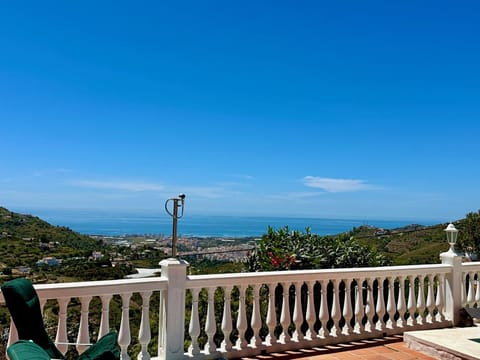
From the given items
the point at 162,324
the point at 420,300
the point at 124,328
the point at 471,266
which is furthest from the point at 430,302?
the point at 124,328

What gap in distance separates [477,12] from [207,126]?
10.1 m

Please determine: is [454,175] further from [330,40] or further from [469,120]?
[330,40]

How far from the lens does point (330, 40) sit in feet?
28.3

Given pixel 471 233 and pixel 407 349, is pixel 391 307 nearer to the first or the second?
pixel 407 349

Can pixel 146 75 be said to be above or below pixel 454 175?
above

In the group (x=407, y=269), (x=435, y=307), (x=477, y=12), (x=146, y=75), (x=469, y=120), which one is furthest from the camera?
(x=469, y=120)

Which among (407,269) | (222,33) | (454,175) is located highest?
(222,33)

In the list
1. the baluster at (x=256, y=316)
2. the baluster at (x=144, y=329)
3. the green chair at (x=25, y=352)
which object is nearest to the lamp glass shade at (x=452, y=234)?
the baluster at (x=256, y=316)

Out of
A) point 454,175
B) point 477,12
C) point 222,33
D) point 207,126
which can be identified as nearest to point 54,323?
point 222,33

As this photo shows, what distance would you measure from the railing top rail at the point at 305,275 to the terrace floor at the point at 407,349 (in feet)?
2.34

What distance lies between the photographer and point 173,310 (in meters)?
3.49

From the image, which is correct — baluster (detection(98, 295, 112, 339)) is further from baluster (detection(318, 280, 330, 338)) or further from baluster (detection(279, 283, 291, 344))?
baluster (detection(318, 280, 330, 338))

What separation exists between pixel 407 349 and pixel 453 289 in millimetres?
1358

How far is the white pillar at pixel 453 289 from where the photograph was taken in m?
5.02
